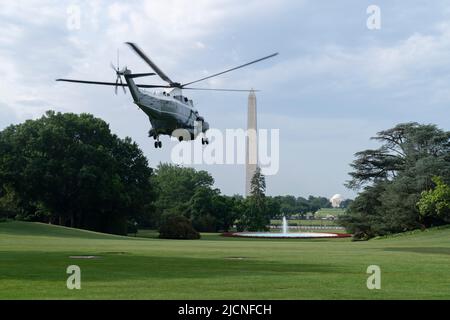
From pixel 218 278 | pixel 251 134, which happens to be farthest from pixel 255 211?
pixel 218 278

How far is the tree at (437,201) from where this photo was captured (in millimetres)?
71725

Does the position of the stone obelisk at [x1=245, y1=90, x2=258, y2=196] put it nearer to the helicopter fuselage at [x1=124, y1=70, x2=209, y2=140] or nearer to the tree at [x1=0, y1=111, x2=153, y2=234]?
the tree at [x1=0, y1=111, x2=153, y2=234]

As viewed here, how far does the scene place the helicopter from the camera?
37.8 m

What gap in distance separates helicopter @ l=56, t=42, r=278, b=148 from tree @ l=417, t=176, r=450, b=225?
3421 cm

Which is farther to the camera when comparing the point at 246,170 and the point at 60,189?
the point at 246,170

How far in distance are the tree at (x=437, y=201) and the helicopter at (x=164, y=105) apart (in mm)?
34206

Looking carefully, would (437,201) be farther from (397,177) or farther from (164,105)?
(164,105)

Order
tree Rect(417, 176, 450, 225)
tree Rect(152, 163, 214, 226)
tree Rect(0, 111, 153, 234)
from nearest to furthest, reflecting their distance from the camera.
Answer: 1. tree Rect(417, 176, 450, 225)
2. tree Rect(0, 111, 153, 234)
3. tree Rect(152, 163, 214, 226)

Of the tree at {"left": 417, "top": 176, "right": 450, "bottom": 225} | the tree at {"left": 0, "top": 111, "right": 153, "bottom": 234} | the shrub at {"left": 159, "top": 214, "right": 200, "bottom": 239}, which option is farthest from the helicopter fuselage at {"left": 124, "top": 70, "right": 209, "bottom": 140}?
the tree at {"left": 0, "top": 111, "right": 153, "bottom": 234}
